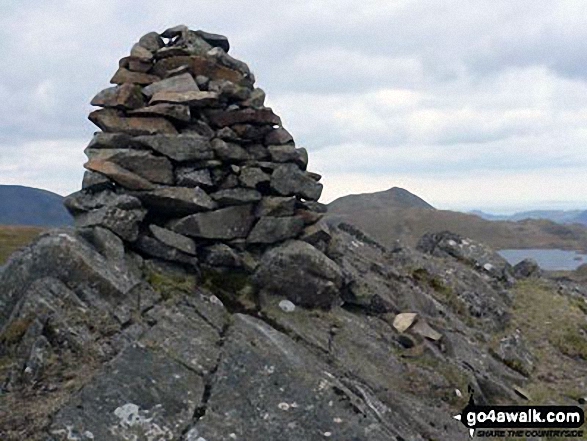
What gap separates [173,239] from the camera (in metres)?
18.7

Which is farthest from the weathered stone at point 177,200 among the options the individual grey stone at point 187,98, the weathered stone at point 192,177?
the individual grey stone at point 187,98

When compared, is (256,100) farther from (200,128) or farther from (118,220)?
(118,220)

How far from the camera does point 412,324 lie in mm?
20828

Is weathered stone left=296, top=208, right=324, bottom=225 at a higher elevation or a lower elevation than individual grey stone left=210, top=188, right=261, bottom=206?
lower

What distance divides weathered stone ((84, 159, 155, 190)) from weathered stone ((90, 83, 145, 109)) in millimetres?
2356

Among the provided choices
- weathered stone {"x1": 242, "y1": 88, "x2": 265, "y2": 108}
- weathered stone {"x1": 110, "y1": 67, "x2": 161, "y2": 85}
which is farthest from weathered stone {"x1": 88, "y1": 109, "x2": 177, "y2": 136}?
weathered stone {"x1": 242, "y1": 88, "x2": 265, "y2": 108}

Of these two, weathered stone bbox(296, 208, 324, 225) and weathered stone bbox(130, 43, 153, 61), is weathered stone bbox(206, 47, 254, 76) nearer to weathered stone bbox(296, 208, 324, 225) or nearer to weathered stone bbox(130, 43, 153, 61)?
weathered stone bbox(130, 43, 153, 61)

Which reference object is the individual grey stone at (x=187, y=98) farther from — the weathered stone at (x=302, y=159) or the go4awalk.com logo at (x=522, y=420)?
the go4awalk.com logo at (x=522, y=420)

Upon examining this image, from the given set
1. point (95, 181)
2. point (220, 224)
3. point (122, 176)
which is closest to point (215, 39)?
point (122, 176)

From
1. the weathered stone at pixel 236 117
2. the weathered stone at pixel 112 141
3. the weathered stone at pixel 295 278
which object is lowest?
the weathered stone at pixel 295 278

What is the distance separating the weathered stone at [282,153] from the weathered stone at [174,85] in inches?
133

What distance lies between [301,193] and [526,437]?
10622mm

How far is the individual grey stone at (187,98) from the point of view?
19.8 metres

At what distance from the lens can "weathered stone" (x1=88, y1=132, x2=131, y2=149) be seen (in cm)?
1980
